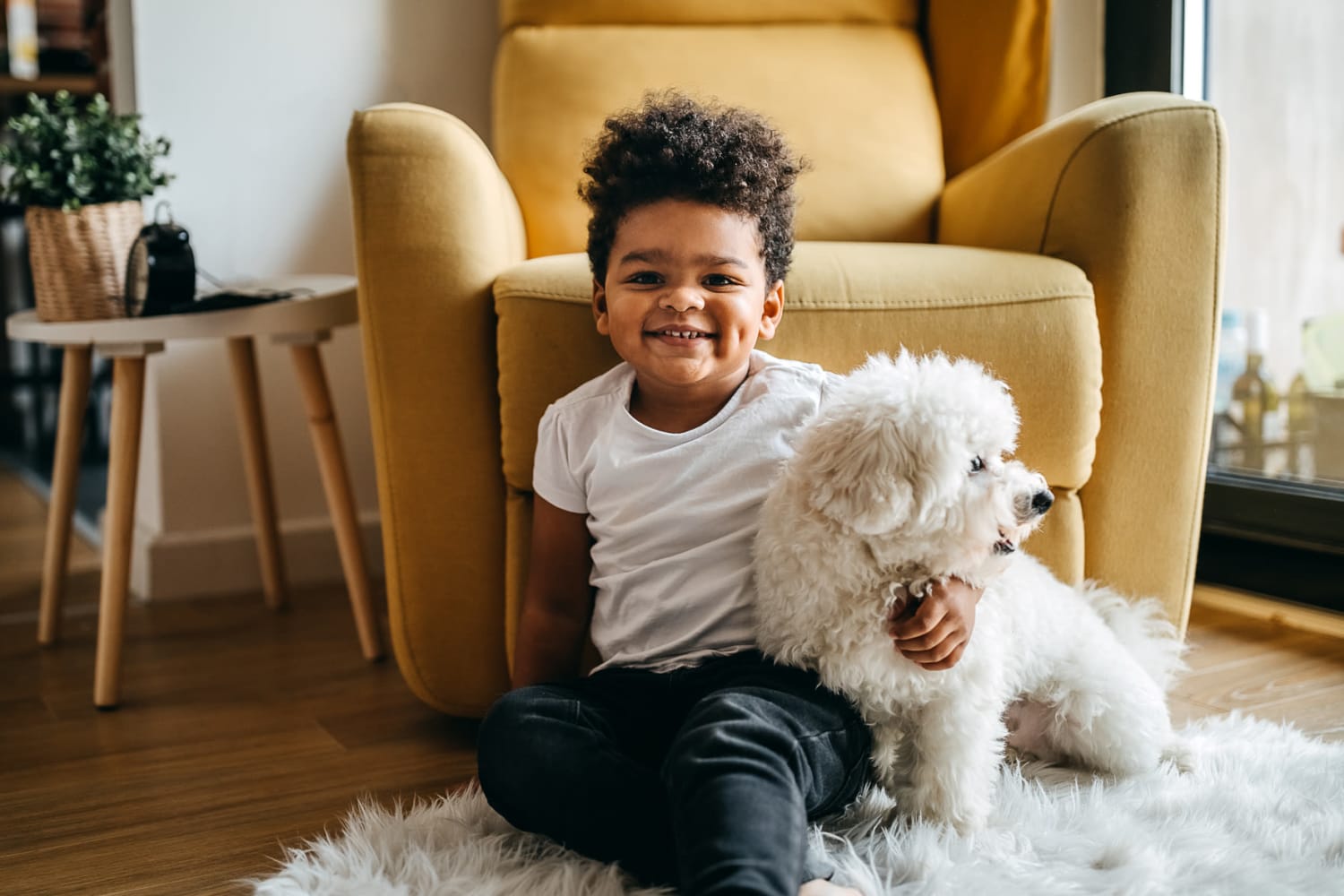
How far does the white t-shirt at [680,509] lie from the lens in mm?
1112

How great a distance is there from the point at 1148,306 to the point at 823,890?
0.81 meters

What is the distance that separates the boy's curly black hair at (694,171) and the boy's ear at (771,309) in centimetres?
1

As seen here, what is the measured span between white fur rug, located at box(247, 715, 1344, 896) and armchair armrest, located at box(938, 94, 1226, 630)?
1.02ft

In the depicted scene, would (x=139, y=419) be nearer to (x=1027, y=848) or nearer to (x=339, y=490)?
(x=339, y=490)

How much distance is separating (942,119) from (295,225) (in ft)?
3.91

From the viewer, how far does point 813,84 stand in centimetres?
194

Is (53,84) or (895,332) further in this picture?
(53,84)

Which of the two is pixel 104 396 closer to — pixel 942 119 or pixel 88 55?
pixel 88 55

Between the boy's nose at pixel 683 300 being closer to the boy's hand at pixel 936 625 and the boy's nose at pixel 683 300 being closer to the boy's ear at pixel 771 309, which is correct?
the boy's ear at pixel 771 309

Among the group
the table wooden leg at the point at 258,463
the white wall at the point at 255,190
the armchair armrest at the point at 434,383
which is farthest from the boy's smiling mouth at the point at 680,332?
the white wall at the point at 255,190

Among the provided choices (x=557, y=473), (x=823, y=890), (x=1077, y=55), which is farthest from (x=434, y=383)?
(x=1077, y=55)

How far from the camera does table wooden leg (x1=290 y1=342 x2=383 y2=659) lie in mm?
1748

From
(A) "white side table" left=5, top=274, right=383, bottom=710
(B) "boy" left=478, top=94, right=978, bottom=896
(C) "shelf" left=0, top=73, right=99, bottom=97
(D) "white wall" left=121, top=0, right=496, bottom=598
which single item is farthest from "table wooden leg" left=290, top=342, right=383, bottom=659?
(C) "shelf" left=0, top=73, right=99, bottom=97

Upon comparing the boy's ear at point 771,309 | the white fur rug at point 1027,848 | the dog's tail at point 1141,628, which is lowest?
the white fur rug at point 1027,848
